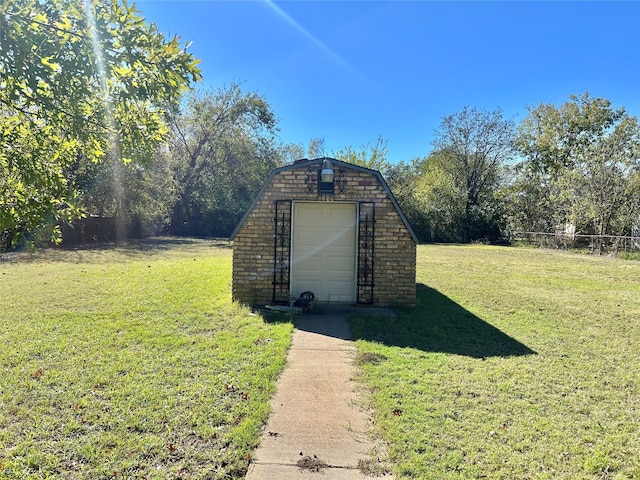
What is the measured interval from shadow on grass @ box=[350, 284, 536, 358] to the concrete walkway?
0.96m

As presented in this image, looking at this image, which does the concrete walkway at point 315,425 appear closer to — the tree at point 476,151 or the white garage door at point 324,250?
the white garage door at point 324,250

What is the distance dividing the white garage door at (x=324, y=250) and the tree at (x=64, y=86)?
444cm

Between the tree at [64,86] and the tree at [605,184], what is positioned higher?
the tree at [605,184]

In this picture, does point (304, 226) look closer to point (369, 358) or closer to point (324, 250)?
point (324, 250)

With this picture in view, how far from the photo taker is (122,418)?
326cm

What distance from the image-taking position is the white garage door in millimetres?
7582

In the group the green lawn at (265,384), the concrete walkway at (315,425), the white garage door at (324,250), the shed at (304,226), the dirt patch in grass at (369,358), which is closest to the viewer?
the concrete walkway at (315,425)

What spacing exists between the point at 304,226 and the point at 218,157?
951 inches

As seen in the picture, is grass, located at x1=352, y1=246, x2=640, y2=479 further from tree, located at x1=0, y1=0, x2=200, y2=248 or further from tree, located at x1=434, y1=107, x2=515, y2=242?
tree, located at x1=434, y1=107, x2=515, y2=242

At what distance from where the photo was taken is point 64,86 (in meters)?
2.58

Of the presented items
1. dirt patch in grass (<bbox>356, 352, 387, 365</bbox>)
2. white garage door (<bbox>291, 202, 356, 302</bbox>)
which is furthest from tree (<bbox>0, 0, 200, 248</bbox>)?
white garage door (<bbox>291, 202, 356, 302</bbox>)

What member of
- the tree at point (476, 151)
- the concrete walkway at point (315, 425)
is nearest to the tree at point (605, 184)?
the tree at point (476, 151)

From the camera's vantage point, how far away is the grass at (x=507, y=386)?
2820 mm

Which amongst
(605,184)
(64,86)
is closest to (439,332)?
(64,86)
